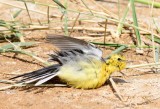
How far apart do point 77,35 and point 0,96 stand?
1457 mm

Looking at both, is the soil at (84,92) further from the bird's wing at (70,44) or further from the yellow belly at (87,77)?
the bird's wing at (70,44)

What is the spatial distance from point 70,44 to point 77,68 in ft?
0.57

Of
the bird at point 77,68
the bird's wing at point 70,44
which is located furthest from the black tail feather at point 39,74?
the bird's wing at point 70,44

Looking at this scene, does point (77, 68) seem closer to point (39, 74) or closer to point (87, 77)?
point (87, 77)

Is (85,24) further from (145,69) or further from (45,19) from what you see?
(145,69)

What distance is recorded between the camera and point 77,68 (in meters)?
3.85

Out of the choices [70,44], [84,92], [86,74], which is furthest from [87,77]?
[70,44]

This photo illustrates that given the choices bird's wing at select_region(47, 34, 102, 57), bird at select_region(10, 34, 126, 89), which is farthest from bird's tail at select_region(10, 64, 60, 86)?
bird's wing at select_region(47, 34, 102, 57)

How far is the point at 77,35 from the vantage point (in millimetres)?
5094

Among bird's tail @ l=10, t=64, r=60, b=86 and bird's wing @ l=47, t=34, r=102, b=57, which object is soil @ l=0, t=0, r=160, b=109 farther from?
bird's wing @ l=47, t=34, r=102, b=57

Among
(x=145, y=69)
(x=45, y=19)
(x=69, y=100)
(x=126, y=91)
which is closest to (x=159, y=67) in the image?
(x=145, y=69)

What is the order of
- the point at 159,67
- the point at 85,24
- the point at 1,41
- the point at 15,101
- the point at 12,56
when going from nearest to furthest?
the point at 15,101
the point at 159,67
the point at 12,56
the point at 1,41
the point at 85,24

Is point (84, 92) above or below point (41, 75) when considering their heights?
below

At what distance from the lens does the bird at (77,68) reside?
3.82 m
